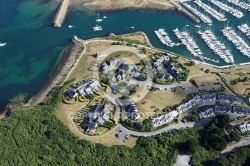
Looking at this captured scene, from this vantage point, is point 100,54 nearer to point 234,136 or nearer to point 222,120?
point 222,120

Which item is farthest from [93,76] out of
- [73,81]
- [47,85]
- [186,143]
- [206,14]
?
[206,14]

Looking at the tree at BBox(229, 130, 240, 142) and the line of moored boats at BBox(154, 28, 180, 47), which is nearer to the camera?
the tree at BBox(229, 130, 240, 142)

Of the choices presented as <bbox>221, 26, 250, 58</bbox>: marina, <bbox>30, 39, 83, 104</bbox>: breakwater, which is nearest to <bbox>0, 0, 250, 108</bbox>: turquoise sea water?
<bbox>221, 26, 250, 58</bbox>: marina

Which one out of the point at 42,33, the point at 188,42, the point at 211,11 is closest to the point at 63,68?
the point at 42,33

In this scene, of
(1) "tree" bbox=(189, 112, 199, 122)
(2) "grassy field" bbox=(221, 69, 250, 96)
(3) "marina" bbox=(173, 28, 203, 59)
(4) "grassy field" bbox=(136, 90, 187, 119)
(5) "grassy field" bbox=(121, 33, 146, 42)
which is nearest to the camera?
(1) "tree" bbox=(189, 112, 199, 122)

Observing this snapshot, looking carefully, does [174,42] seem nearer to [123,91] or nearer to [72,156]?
[123,91]

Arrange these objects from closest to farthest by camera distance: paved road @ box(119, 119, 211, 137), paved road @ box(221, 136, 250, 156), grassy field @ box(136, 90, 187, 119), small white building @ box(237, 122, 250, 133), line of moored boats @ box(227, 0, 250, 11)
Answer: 1. paved road @ box(221, 136, 250, 156)
2. paved road @ box(119, 119, 211, 137)
3. small white building @ box(237, 122, 250, 133)
4. grassy field @ box(136, 90, 187, 119)
5. line of moored boats @ box(227, 0, 250, 11)

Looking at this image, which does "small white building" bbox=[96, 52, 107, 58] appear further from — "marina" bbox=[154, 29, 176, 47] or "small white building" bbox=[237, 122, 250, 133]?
"small white building" bbox=[237, 122, 250, 133]
